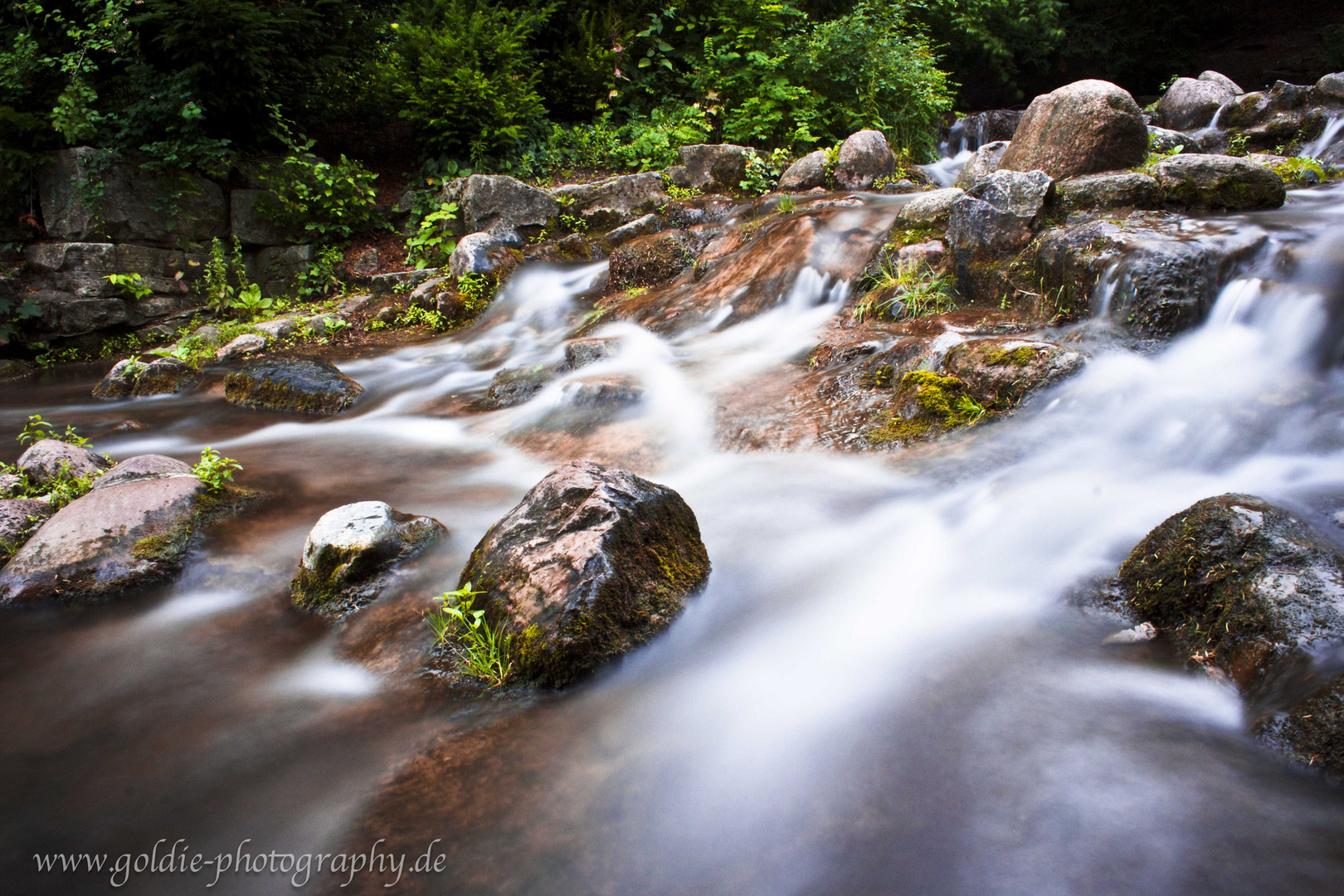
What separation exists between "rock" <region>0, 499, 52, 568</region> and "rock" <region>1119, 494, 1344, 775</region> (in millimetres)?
5598

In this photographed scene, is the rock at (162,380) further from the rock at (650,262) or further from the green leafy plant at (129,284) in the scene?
the rock at (650,262)

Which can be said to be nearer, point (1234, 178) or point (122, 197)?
point (1234, 178)

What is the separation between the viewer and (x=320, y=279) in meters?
10.7

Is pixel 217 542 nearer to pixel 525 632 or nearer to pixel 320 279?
pixel 525 632

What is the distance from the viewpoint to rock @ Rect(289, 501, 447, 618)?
342 cm

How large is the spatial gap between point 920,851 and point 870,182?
9.96 m

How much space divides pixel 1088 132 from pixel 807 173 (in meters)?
4.33

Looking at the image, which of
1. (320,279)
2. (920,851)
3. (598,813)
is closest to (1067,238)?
(920,851)

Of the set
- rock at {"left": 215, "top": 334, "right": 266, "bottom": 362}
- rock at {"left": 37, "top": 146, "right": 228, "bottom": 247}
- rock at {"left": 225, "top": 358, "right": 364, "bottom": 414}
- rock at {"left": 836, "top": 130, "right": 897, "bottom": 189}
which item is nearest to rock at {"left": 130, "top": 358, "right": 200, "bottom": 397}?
rock at {"left": 215, "top": 334, "right": 266, "bottom": 362}

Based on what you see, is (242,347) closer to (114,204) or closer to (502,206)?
(114,204)

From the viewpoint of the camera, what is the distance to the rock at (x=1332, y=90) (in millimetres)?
10484

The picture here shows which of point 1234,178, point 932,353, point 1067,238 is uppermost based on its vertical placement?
point 1234,178

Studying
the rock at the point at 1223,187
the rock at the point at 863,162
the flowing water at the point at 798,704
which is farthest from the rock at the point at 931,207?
the rock at the point at 863,162

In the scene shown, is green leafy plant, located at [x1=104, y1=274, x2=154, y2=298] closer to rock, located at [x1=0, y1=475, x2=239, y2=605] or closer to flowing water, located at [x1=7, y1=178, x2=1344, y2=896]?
flowing water, located at [x1=7, y1=178, x2=1344, y2=896]
